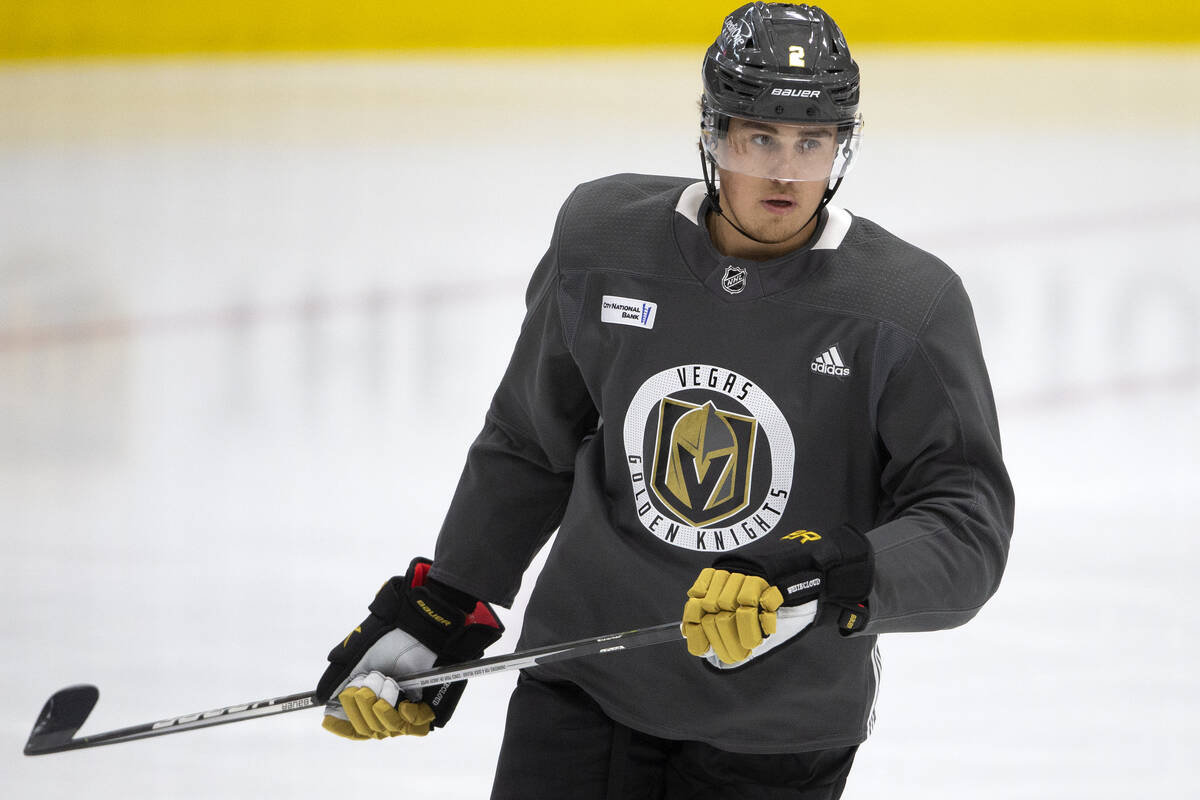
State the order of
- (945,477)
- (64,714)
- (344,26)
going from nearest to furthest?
(945,477), (64,714), (344,26)

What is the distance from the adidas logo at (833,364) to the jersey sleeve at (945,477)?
4 centimetres

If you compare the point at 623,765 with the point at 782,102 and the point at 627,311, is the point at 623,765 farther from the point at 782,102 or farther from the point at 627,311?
the point at 782,102

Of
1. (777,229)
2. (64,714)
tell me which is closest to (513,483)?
(777,229)

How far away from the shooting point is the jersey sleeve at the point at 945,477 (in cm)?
131

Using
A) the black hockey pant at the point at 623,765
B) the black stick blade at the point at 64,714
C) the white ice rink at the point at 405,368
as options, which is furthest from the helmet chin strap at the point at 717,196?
the black stick blade at the point at 64,714

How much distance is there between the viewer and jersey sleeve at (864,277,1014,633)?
1.31 metres

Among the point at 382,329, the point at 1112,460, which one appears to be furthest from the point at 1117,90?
the point at 382,329

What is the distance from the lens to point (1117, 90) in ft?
13.4

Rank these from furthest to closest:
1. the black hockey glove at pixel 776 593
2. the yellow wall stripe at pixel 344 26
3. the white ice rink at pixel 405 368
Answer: the yellow wall stripe at pixel 344 26
the white ice rink at pixel 405 368
the black hockey glove at pixel 776 593

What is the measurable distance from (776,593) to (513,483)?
50cm

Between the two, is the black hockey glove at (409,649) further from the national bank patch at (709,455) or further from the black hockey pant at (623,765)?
the national bank patch at (709,455)

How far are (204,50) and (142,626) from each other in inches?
99.6

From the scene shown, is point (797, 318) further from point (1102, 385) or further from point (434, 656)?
point (1102, 385)

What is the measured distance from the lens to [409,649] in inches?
65.3
